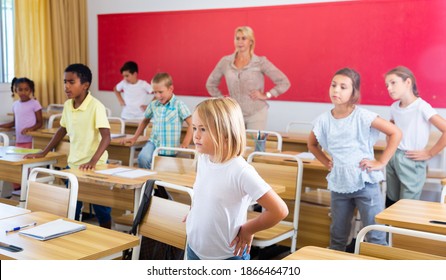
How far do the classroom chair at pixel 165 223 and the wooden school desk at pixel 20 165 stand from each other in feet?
4.82

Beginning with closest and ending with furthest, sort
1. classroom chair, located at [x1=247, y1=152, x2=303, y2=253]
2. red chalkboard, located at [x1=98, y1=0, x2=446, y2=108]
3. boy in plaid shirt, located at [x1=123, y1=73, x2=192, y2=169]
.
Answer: classroom chair, located at [x1=247, y1=152, x2=303, y2=253] → boy in plaid shirt, located at [x1=123, y1=73, x2=192, y2=169] → red chalkboard, located at [x1=98, y1=0, x2=446, y2=108]

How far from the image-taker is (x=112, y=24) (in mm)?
7598

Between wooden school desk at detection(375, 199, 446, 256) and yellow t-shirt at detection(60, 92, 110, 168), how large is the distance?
1.96 m

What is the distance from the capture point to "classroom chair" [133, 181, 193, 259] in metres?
2.13

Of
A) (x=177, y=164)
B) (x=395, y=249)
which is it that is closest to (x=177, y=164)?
(x=177, y=164)

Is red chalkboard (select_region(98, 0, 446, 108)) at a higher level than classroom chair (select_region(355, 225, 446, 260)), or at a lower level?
higher

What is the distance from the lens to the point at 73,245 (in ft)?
6.02

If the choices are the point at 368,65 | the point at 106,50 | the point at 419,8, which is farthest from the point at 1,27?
the point at 419,8


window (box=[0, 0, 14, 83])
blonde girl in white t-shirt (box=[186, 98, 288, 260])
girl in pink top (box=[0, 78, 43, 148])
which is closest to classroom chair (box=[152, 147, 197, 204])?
blonde girl in white t-shirt (box=[186, 98, 288, 260])

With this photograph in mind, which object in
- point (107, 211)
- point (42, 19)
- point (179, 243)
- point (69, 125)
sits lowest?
point (107, 211)

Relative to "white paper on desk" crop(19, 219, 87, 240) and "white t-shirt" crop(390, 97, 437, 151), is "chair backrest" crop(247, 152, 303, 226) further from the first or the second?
"white paper on desk" crop(19, 219, 87, 240)

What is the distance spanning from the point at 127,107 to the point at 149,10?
4.92ft

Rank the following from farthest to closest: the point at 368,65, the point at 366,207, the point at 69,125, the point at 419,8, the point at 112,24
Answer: the point at 112,24 < the point at 368,65 < the point at 419,8 < the point at 69,125 < the point at 366,207

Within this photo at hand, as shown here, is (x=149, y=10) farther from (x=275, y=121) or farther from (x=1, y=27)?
(x=275, y=121)
